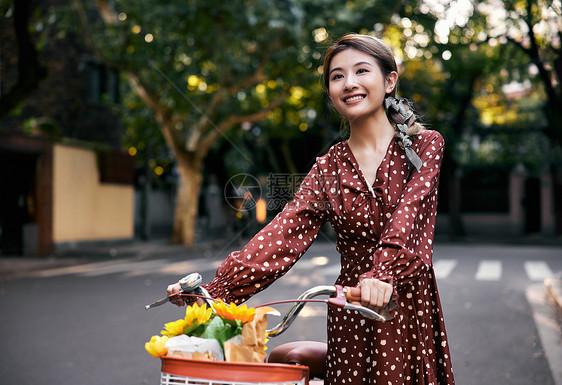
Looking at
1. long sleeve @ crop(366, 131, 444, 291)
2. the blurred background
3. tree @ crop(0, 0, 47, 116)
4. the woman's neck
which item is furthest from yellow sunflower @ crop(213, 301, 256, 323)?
tree @ crop(0, 0, 47, 116)

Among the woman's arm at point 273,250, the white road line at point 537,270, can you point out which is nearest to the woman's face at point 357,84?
the woman's arm at point 273,250

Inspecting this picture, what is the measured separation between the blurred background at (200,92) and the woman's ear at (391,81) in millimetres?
4764

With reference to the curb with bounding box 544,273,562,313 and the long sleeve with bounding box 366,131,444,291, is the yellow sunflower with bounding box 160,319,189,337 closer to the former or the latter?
the long sleeve with bounding box 366,131,444,291

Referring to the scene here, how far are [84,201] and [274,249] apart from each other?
57.1 feet

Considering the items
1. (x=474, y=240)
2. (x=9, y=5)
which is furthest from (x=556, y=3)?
(x=474, y=240)

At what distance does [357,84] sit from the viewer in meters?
2.00

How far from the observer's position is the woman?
1.79 metres

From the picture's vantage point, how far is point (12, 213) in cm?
1625

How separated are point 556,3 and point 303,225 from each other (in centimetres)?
656

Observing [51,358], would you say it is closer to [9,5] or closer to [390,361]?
[390,361]

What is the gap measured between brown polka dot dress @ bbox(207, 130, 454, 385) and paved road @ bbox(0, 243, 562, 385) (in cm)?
19

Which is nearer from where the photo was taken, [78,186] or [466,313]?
[466,313]

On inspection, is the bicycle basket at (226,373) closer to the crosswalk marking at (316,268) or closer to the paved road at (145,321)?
the paved road at (145,321)

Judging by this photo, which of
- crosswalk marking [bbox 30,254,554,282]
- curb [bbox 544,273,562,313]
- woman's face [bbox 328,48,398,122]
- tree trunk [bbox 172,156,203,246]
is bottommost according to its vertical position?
crosswalk marking [bbox 30,254,554,282]
